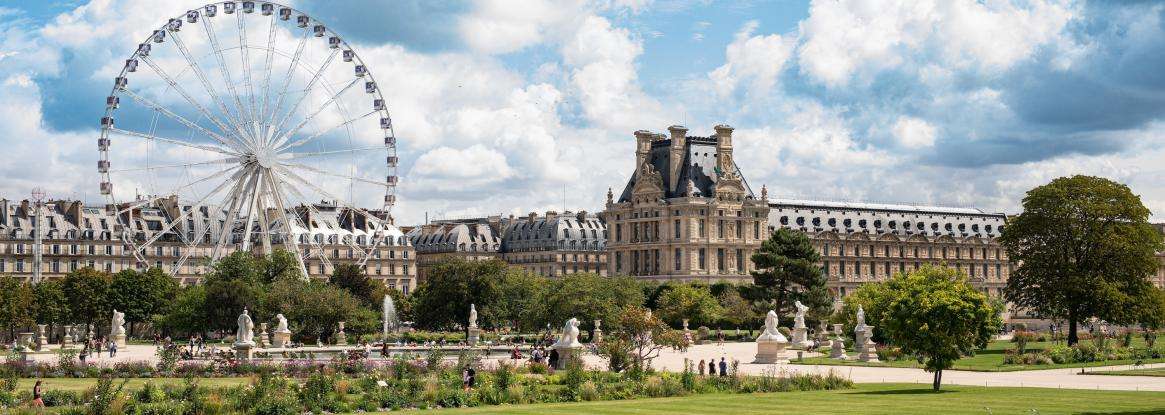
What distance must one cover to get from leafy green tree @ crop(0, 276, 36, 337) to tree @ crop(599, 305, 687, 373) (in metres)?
51.5

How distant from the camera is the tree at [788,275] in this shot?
109562 millimetres

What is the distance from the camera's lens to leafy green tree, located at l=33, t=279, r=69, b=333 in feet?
351

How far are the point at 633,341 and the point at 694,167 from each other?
3548 inches

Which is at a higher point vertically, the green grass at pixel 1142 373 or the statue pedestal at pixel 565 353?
the statue pedestal at pixel 565 353

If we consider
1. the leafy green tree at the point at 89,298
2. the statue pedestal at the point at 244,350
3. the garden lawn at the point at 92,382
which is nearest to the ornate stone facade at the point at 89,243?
the leafy green tree at the point at 89,298

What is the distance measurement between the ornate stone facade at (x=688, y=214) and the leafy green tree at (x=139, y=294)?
4939cm

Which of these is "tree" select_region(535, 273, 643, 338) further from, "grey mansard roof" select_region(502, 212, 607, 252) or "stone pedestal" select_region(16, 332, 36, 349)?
"grey mansard roof" select_region(502, 212, 607, 252)

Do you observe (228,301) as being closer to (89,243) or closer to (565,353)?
(565,353)

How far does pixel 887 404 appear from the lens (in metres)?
39.7

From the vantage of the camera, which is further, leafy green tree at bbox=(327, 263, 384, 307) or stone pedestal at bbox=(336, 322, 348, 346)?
leafy green tree at bbox=(327, 263, 384, 307)

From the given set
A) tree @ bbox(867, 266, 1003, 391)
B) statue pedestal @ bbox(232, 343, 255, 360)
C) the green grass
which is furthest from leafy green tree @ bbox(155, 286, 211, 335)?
the green grass

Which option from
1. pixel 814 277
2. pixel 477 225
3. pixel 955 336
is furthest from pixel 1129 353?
pixel 477 225

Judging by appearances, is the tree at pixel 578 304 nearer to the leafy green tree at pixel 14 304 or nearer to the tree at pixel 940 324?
the leafy green tree at pixel 14 304

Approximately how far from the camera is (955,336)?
46.7m
